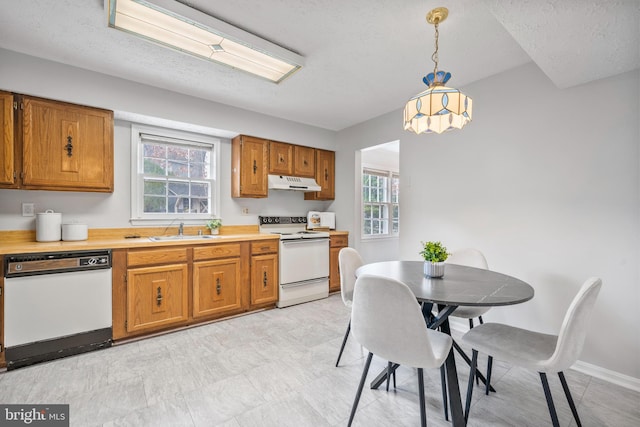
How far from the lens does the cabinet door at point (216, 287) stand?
300cm

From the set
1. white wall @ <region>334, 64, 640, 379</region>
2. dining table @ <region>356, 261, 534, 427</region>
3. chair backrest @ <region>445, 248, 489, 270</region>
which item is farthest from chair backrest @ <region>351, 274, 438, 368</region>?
white wall @ <region>334, 64, 640, 379</region>

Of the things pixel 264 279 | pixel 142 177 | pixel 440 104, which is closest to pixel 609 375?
pixel 440 104

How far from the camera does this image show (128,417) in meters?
1.66

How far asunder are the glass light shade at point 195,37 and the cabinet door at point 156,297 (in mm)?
1994

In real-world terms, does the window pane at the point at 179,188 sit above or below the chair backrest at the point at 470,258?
above

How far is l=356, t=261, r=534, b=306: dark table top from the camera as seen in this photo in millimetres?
1435

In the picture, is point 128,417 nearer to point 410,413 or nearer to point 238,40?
point 410,413

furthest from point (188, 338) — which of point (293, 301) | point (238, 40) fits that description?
point (238, 40)

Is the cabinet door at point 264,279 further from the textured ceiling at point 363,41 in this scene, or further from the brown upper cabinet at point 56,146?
the textured ceiling at point 363,41

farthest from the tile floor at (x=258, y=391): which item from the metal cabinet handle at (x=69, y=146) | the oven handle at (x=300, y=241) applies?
the metal cabinet handle at (x=69, y=146)

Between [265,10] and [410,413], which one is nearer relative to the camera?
[410,413]

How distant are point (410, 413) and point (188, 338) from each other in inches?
82.6

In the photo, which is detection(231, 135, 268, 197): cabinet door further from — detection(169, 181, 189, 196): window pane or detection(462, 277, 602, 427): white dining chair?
detection(462, 277, 602, 427): white dining chair

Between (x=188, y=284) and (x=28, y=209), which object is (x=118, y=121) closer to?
(x=28, y=209)
